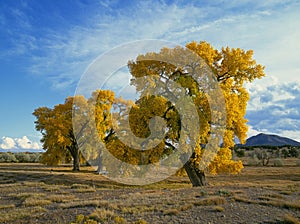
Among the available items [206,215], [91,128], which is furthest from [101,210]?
[91,128]

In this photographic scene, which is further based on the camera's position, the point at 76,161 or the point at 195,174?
the point at 76,161

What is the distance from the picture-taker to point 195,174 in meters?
21.8

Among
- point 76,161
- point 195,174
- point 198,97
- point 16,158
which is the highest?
point 198,97

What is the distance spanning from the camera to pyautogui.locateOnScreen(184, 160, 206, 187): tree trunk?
21403mm

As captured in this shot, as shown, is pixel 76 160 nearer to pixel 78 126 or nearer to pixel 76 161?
pixel 76 161

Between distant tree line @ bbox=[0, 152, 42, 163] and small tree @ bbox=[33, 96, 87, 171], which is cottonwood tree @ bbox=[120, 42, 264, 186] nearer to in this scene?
small tree @ bbox=[33, 96, 87, 171]

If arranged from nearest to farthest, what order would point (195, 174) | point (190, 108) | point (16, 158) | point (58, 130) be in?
point (190, 108) < point (195, 174) < point (58, 130) < point (16, 158)

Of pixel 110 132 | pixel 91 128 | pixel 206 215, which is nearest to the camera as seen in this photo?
pixel 206 215

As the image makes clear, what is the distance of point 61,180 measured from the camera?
2958 cm

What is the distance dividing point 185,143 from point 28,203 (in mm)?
10155

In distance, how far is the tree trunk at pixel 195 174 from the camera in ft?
70.2

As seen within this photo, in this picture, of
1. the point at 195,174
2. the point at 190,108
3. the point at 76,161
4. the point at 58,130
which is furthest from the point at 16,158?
the point at 190,108

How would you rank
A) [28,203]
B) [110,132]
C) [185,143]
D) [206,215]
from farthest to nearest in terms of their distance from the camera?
[110,132] → [185,143] → [28,203] → [206,215]

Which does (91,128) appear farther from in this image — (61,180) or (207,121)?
(207,121)
